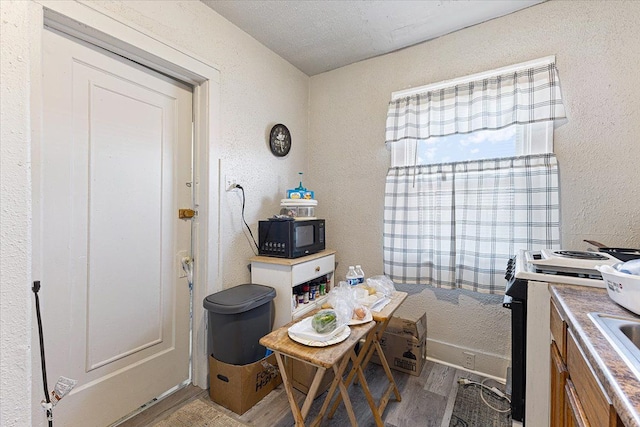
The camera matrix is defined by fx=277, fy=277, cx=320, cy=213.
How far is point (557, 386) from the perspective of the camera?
1.05 meters

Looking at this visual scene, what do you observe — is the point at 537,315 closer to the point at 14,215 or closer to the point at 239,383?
the point at 239,383

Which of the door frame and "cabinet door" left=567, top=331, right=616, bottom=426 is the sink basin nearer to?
"cabinet door" left=567, top=331, right=616, bottom=426

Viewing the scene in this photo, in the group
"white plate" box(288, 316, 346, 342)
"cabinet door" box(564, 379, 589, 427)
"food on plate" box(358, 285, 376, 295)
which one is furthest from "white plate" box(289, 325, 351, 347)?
"cabinet door" box(564, 379, 589, 427)

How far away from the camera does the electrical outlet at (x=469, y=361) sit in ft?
6.77

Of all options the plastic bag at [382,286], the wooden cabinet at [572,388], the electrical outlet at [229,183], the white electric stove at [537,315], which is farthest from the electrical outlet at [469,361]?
the electrical outlet at [229,183]

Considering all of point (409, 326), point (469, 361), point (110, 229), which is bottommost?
point (469, 361)

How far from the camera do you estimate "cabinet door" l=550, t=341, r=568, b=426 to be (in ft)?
3.17

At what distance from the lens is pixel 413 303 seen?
2.32m

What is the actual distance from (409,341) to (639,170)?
1748 millimetres

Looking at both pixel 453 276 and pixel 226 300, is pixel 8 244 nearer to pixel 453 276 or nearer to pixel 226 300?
pixel 226 300

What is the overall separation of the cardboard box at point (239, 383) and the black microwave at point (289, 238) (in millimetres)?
735

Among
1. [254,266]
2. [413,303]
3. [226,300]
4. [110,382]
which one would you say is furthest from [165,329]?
[413,303]

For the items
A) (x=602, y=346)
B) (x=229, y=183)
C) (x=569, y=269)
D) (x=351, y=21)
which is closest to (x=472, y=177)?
(x=569, y=269)

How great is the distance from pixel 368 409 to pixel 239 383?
81 cm
